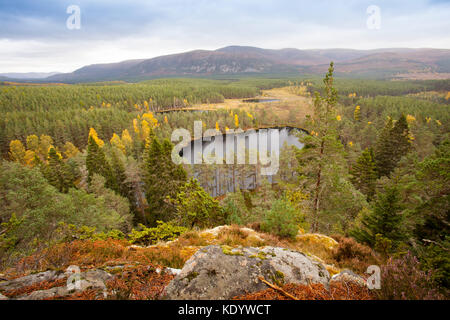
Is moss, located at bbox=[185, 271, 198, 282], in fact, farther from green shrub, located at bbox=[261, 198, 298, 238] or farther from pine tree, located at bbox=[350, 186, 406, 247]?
pine tree, located at bbox=[350, 186, 406, 247]

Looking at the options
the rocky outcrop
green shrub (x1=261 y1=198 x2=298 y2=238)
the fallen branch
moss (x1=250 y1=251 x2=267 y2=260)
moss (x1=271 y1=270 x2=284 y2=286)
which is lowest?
green shrub (x1=261 y1=198 x2=298 y2=238)

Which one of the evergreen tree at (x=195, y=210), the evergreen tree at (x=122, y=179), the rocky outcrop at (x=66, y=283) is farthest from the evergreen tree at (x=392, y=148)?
the evergreen tree at (x=122, y=179)

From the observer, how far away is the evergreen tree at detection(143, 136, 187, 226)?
88.8 feet

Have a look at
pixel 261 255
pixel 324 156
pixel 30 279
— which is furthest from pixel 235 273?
pixel 324 156

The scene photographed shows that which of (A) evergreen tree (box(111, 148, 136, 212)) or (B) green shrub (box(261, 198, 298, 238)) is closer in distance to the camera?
(B) green shrub (box(261, 198, 298, 238))

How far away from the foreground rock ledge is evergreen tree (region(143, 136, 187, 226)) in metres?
22.1

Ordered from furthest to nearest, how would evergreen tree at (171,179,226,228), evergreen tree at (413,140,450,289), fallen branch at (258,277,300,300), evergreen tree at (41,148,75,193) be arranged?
evergreen tree at (41,148,75,193)
evergreen tree at (171,179,226,228)
evergreen tree at (413,140,450,289)
fallen branch at (258,277,300,300)

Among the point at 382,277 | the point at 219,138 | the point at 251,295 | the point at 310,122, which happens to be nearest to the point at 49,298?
the point at 251,295

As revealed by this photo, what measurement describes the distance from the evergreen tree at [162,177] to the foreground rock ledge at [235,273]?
22.1 m

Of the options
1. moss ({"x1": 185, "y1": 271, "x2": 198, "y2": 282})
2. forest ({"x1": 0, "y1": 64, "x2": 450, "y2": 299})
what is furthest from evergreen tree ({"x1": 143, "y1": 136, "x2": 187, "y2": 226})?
moss ({"x1": 185, "y1": 271, "x2": 198, "y2": 282})

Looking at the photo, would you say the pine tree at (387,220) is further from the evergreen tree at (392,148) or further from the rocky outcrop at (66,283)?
the evergreen tree at (392,148)

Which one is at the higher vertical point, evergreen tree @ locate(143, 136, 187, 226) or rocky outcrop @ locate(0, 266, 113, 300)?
rocky outcrop @ locate(0, 266, 113, 300)

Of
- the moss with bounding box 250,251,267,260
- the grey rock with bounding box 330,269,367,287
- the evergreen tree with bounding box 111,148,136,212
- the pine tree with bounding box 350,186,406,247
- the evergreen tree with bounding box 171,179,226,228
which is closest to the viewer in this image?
the grey rock with bounding box 330,269,367,287

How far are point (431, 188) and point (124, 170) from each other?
3906 centimetres
